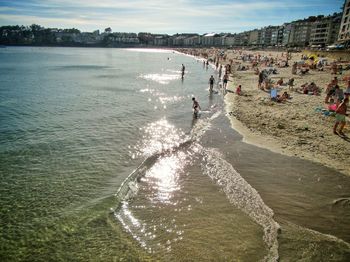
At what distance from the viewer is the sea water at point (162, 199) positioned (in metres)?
7.11

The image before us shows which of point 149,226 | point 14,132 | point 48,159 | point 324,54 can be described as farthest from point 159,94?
point 324,54

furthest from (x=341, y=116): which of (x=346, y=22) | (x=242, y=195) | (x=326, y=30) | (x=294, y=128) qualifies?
(x=326, y=30)

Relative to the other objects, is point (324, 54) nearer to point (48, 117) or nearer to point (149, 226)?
point (48, 117)

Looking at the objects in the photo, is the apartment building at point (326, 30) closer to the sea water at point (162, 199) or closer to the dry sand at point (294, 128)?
the dry sand at point (294, 128)

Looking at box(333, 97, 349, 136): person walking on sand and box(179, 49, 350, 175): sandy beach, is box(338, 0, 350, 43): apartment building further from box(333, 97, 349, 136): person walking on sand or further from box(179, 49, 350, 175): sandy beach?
box(333, 97, 349, 136): person walking on sand

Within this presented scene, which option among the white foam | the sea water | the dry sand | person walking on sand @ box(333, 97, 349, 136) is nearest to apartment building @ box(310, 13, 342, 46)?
the dry sand

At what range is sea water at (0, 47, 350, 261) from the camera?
711 cm

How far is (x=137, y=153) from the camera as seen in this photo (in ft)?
45.1

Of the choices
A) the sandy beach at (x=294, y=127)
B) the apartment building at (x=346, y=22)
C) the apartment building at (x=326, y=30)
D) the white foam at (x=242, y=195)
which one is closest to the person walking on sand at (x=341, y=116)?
the sandy beach at (x=294, y=127)

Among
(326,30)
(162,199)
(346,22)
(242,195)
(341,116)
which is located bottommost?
(162,199)

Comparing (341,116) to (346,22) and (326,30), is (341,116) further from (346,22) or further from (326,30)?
(326,30)

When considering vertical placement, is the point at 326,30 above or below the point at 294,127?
above

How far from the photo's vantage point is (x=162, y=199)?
30.8 feet

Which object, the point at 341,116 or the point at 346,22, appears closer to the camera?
the point at 341,116
